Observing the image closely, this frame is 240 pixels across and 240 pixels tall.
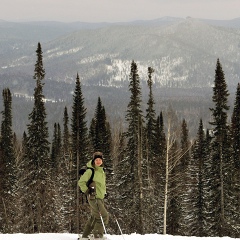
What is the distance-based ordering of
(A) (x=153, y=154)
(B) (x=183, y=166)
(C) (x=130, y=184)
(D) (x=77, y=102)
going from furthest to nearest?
(B) (x=183, y=166), (A) (x=153, y=154), (D) (x=77, y=102), (C) (x=130, y=184)

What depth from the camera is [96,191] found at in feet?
40.4

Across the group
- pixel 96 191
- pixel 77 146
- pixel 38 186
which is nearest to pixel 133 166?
pixel 77 146

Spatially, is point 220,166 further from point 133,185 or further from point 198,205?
point 133,185

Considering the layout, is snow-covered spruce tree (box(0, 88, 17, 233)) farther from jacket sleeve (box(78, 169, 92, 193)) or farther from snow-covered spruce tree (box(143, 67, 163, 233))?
jacket sleeve (box(78, 169, 92, 193))

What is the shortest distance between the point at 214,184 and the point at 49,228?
18.2m

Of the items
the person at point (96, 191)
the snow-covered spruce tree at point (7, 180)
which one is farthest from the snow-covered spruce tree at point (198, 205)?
the person at point (96, 191)

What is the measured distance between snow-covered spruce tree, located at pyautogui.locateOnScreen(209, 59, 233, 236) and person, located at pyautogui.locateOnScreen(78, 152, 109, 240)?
94.3 ft

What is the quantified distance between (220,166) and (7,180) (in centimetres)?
2487

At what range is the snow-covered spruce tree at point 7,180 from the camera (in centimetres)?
4000

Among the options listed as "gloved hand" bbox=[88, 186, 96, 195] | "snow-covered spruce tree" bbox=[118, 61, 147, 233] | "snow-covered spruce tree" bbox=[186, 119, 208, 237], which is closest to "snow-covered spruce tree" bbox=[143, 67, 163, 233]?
"snow-covered spruce tree" bbox=[118, 61, 147, 233]

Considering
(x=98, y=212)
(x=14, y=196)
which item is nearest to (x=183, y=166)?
(x=14, y=196)

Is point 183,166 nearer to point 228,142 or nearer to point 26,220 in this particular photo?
point 228,142

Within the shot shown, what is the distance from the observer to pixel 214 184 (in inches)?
1594

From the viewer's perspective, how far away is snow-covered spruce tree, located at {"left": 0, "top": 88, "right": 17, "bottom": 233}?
1575 inches
